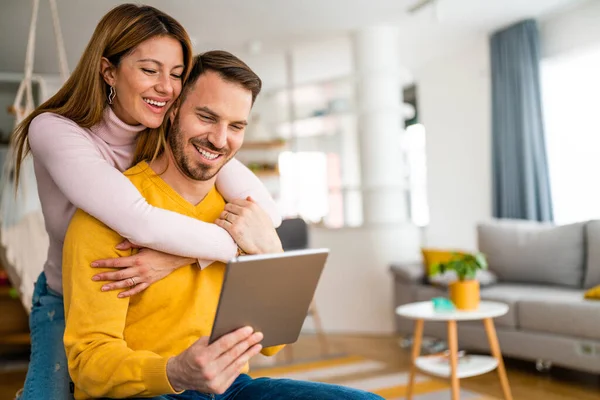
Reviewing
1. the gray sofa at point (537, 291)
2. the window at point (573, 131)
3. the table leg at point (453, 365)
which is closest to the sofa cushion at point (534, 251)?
Answer: the gray sofa at point (537, 291)

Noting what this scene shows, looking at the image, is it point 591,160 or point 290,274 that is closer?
point 290,274

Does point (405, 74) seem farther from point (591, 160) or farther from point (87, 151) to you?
point (87, 151)

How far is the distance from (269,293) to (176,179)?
479 millimetres

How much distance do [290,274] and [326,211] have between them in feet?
23.3

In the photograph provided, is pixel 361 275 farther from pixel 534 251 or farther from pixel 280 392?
pixel 280 392

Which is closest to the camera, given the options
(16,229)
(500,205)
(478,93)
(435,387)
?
(16,229)

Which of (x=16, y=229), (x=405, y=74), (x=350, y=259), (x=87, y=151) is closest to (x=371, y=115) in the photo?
(x=405, y=74)

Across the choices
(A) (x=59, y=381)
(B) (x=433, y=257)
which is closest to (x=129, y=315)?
(A) (x=59, y=381)

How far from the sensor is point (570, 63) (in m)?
5.37

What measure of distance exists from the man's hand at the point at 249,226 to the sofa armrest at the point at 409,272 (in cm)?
327

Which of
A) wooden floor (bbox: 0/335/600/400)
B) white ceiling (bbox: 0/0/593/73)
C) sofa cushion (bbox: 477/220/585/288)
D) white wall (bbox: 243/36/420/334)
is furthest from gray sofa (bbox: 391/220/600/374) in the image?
white ceiling (bbox: 0/0/593/73)

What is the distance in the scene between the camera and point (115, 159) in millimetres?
1416

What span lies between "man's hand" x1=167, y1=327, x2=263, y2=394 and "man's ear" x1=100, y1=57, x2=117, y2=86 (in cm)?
69

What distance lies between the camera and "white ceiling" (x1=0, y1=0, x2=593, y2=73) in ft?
15.8
